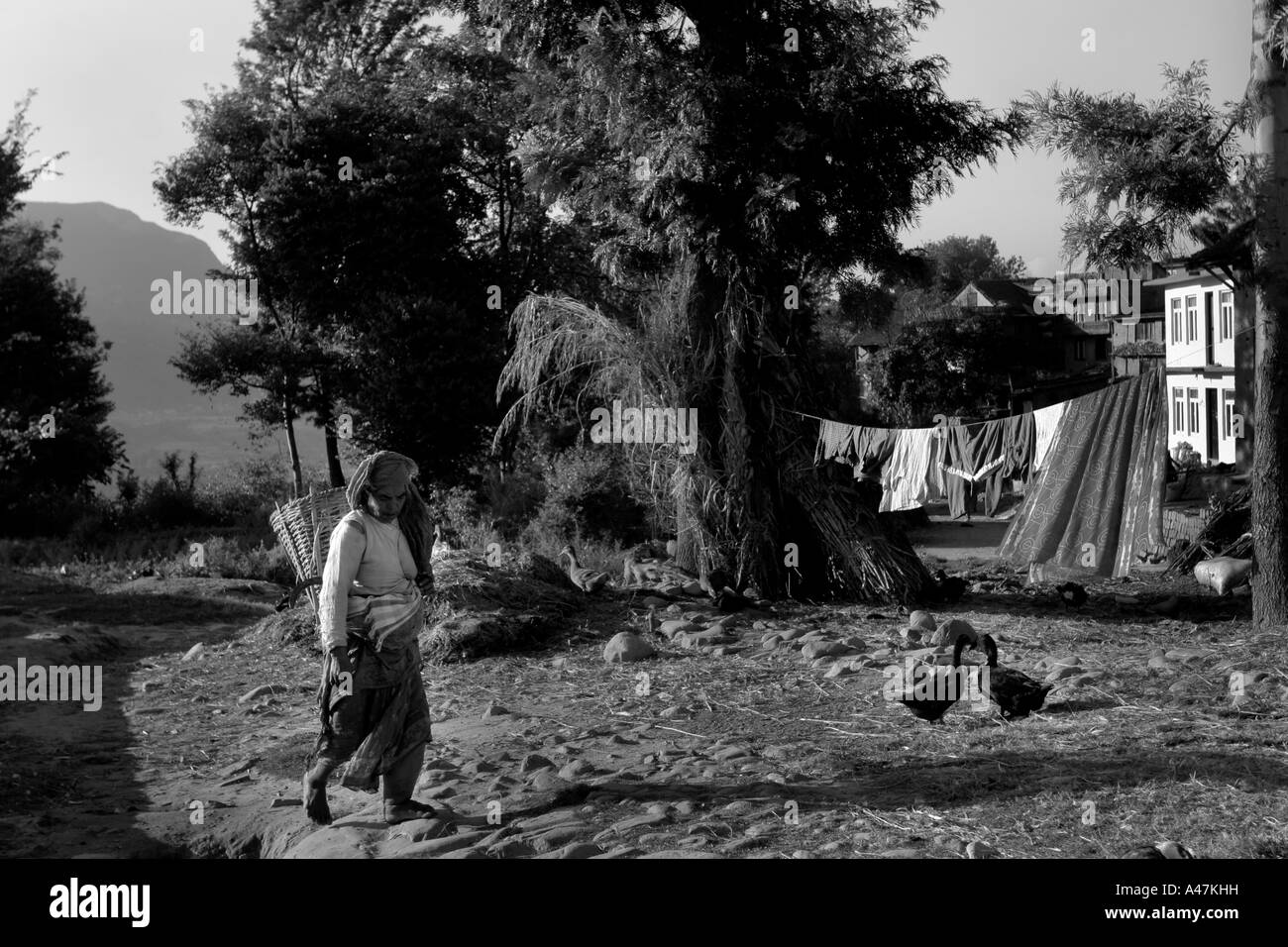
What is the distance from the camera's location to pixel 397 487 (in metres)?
5.61

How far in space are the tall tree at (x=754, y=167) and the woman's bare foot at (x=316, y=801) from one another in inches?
258

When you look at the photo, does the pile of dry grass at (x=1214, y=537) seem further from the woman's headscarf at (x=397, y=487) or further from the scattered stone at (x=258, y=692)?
the woman's headscarf at (x=397, y=487)

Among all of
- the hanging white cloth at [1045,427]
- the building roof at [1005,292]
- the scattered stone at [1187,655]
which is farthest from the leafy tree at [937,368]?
the scattered stone at [1187,655]

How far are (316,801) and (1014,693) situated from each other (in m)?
3.81

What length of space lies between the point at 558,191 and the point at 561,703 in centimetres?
667

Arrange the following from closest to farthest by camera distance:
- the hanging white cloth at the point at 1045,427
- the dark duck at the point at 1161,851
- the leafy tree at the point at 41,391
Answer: the dark duck at the point at 1161,851 → the hanging white cloth at the point at 1045,427 → the leafy tree at the point at 41,391

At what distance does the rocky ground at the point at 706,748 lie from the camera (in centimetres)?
520

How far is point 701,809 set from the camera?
561cm

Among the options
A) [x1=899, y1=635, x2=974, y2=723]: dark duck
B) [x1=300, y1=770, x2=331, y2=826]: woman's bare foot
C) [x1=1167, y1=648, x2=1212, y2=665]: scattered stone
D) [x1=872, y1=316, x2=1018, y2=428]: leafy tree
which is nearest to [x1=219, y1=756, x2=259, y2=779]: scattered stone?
[x1=300, y1=770, x2=331, y2=826]: woman's bare foot

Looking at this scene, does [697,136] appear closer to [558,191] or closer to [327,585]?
[558,191]

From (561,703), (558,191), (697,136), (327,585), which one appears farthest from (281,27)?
(327,585)

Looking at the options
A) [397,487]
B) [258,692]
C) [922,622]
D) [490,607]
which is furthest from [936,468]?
[397,487]

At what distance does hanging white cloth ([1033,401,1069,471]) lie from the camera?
9953mm

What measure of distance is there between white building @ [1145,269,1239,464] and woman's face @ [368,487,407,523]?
2560 centimetres
